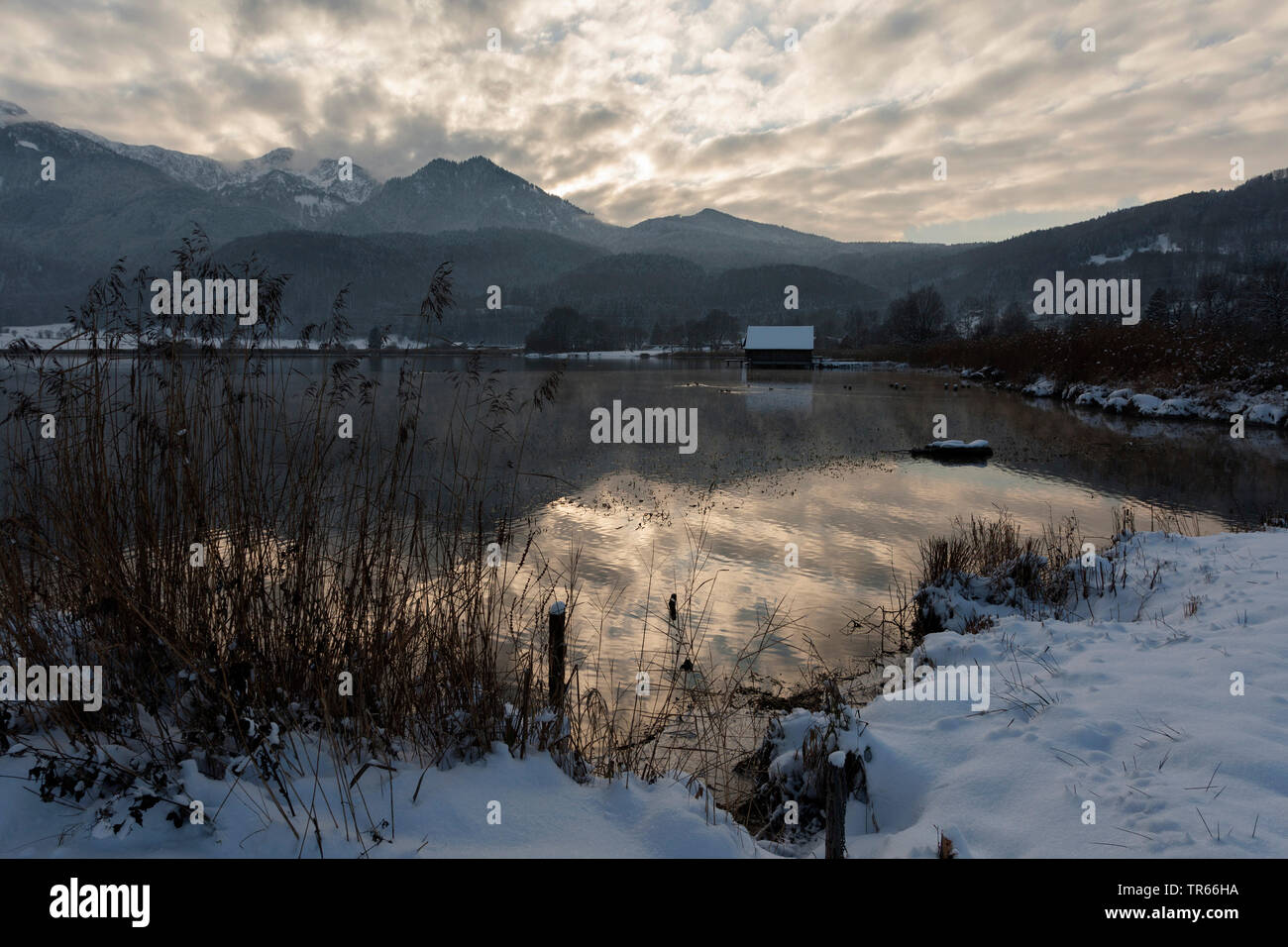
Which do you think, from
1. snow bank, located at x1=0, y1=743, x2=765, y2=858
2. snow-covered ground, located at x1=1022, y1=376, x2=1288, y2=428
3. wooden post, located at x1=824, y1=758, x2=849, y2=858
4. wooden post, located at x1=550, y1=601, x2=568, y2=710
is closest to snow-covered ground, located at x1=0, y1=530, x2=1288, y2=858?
snow bank, located at x1=0, y1=743, x2=765, y2=858

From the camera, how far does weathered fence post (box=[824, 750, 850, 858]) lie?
3.10 meters

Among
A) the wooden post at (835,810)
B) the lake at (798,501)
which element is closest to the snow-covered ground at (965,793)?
the wooden post at (835,810)

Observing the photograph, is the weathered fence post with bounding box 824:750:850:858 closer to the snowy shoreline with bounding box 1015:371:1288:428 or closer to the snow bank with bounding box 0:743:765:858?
the snow bank with bounding box 0:743:765:858

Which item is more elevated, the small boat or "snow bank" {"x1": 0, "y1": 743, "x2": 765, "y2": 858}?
the small boat

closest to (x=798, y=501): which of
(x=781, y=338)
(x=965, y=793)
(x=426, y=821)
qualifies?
(x=965, y=793)

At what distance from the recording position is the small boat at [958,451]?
20875 mm

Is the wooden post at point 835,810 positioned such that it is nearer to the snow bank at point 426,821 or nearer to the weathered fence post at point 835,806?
the weathered fence post at point 835,806

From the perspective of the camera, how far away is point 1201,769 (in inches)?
147

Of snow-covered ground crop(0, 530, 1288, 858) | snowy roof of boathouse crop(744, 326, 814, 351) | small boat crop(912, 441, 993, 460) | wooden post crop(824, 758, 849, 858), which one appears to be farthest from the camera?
snowy roof of boathouse crop(744, 326, 814, 351)

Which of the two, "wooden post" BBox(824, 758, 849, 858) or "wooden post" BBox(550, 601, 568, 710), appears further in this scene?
"wooden post" BBox(550, 601, 568, 710)

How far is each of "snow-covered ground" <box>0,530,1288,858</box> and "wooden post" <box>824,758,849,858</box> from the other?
1.55 feet
